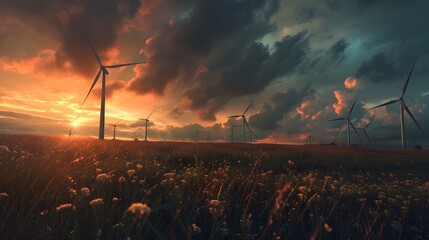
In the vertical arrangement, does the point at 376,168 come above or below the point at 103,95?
below

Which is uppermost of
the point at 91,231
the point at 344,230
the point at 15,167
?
the point at 15,167

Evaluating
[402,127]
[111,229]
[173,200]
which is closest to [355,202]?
[173,200]

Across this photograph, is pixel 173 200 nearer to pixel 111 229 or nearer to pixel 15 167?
pixel 111 229

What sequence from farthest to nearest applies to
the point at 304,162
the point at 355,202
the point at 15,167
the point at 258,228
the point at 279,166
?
the point at 304,162
the point at 279,166
the point at 355,202
the point at 15,167
the point at 258,228

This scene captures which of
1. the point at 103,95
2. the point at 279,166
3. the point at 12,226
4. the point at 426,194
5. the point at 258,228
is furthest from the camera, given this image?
the point at 103,95

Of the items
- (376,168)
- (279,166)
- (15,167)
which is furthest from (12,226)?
(376,168)

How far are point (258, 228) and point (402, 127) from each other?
7374 centimetres

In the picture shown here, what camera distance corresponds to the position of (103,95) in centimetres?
5128

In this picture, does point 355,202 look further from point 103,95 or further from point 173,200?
point 103,95

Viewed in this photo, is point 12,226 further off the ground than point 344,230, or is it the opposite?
point 12,226

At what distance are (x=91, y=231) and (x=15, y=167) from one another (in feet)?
14.9

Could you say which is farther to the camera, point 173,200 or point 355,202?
point 355,202

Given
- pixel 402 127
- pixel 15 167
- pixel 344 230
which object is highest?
pixel 402 127

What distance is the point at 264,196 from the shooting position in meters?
8.90
